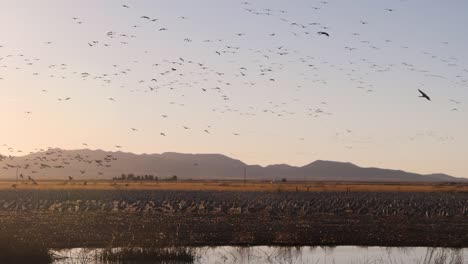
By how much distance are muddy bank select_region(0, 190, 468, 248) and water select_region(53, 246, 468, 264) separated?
202cm

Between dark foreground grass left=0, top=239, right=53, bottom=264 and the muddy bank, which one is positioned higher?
the muddy bank

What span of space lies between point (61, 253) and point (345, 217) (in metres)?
29.2

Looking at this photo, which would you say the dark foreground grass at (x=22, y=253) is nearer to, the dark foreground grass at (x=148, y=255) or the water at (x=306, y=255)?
the water at (x=306, y=255)

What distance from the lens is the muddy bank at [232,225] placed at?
126 feet

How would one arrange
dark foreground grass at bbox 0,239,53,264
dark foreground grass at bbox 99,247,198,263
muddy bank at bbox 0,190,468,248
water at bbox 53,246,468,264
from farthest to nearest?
Result: 1. muddy bank at bbox 0,190,468,248
2. water at bbox 53,246,468,264
3. dark foreground grass at bbox 99,247,198,263
4. dark foreground grass at bbox 0,239,53,264

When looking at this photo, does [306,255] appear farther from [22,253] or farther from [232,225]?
[232,225]

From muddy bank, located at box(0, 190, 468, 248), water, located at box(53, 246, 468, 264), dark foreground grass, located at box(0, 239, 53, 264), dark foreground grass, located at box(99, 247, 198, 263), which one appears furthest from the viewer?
muddy bank, located at box(0, 190, 468, 248)

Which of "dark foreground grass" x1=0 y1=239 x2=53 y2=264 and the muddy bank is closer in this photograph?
"dark foreground grass" x1=0 y1=239 x2=53 y2=264

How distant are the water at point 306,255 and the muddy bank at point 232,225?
202cm

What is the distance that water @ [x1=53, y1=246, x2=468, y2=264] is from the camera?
30.4 meters

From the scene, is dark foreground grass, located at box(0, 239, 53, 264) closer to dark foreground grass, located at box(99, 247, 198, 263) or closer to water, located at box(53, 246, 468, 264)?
water, located at box(53, 246, 468, 264)

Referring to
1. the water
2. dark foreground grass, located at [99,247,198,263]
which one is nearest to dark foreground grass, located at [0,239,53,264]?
the water

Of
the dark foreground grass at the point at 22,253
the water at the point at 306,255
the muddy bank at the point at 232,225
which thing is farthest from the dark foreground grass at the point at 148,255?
the muddy bank at the point at 232,225

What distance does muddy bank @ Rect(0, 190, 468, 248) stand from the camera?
126 feet
